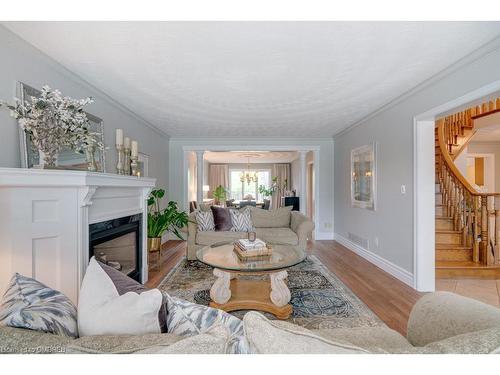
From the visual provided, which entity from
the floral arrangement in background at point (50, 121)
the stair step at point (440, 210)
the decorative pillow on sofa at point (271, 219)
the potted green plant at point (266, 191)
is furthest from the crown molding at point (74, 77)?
the potted green plant at point (266, 191)

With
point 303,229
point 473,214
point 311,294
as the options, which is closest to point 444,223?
point 473,214

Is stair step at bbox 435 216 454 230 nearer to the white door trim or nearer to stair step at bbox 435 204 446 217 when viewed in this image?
stair step at bbox 435 204 446 217

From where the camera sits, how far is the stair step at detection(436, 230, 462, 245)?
12.8 feet

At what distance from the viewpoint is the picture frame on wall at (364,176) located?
4046 millimetres

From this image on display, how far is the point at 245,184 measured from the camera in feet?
40.6

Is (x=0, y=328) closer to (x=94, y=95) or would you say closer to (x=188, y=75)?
(x=188, y=75)

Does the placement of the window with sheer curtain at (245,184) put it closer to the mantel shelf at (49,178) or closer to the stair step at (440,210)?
the stair step at (440,210)

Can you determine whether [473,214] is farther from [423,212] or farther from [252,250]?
[252,250]

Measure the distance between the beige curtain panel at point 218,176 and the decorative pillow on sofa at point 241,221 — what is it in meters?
7.52

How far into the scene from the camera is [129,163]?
314cm

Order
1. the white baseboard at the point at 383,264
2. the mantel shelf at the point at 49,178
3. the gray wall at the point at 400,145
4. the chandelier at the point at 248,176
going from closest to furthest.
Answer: the mantel shelf at the point at 49,178
the gray wall at the point at 400,145
the white baseboard at the point at 383,264
the chandelier at the point at 248,176
